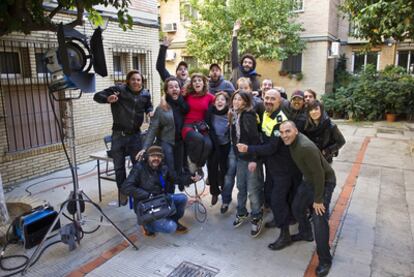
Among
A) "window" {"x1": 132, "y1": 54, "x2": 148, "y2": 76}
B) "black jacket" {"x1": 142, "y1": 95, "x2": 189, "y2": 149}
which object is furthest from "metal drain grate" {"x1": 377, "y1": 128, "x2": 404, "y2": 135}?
"black jacket" {"x1": 142, "y1": 95, "x2": 189, "y2": 149}

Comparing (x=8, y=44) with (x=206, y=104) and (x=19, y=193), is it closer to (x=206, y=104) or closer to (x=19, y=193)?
(x=19, y=193)

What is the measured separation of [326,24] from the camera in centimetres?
1524

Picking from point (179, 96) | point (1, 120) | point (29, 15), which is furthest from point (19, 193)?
point (179, 96)

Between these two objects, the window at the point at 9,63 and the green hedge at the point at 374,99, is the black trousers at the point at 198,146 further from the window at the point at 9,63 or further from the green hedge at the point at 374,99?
the green hedge at the point at 374,99

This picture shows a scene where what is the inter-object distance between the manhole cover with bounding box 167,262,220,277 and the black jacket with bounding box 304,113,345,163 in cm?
201

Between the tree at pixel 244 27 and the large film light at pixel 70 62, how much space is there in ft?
33.6

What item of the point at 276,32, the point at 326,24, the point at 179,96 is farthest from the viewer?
the point at 326,24

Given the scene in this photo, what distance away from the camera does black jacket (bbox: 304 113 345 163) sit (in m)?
4.26

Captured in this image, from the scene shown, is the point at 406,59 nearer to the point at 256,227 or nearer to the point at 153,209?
the point at 256,227

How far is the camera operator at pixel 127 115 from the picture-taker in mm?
4770

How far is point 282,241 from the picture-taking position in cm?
396

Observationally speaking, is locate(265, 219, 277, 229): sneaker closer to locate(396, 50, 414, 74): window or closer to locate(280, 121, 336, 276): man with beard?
locate(280, 121, 336, 276): man with beard

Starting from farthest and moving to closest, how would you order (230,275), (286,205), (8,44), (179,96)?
1. (8,44)
2. (179,96)
3. (286,205)
4. (230,275)

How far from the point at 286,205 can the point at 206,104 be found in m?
1.69
